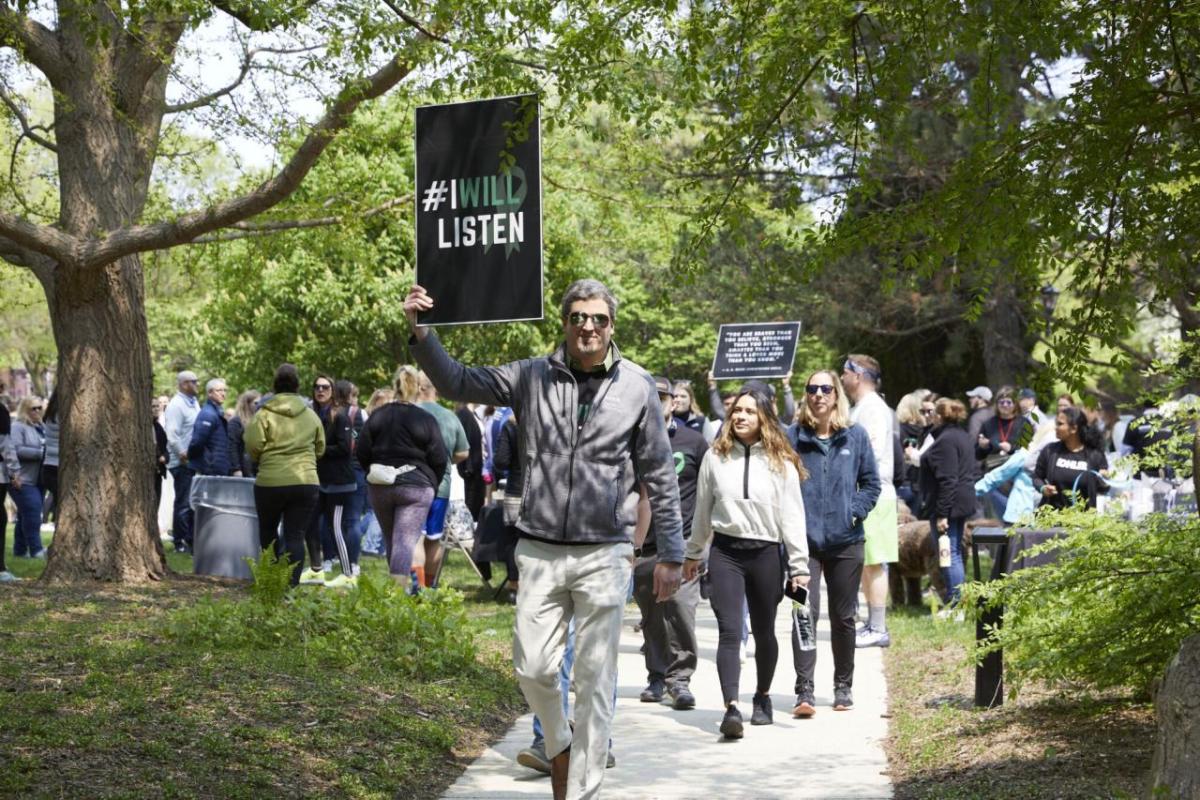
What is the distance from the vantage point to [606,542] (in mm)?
5844

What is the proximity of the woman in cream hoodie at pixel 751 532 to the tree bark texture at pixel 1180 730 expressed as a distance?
10.4 feet

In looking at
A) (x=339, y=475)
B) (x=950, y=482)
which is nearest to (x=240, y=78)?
(x=339, y=475)

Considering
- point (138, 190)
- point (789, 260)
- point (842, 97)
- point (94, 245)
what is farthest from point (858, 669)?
point (138, 190)

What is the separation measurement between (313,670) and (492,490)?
7.82 meters

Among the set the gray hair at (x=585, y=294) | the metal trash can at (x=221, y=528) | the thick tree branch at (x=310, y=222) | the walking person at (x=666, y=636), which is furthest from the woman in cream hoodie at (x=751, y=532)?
the metal trash can at (x=221, y=528)

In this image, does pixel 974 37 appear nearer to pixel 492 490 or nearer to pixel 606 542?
pixel 606 542

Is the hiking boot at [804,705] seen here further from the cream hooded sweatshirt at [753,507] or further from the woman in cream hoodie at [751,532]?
the cream hooded sweatshirt at [753,507]

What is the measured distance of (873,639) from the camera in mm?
11859

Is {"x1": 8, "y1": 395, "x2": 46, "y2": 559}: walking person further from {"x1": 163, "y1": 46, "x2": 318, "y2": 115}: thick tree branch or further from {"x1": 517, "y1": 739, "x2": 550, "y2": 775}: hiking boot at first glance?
{"x1": 517, "y1": 739, "x2": 550, "y2": 775}: hiking boot

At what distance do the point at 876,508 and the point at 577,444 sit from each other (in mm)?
6407

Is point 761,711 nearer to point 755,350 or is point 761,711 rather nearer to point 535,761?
point 535,761

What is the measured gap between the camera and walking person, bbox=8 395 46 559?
1711cm

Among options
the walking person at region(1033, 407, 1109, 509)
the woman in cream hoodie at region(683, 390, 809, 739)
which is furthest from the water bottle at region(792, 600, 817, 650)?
the walking person at region(1033, 407, 1109, 509)

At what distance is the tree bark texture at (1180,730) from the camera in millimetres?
5094
